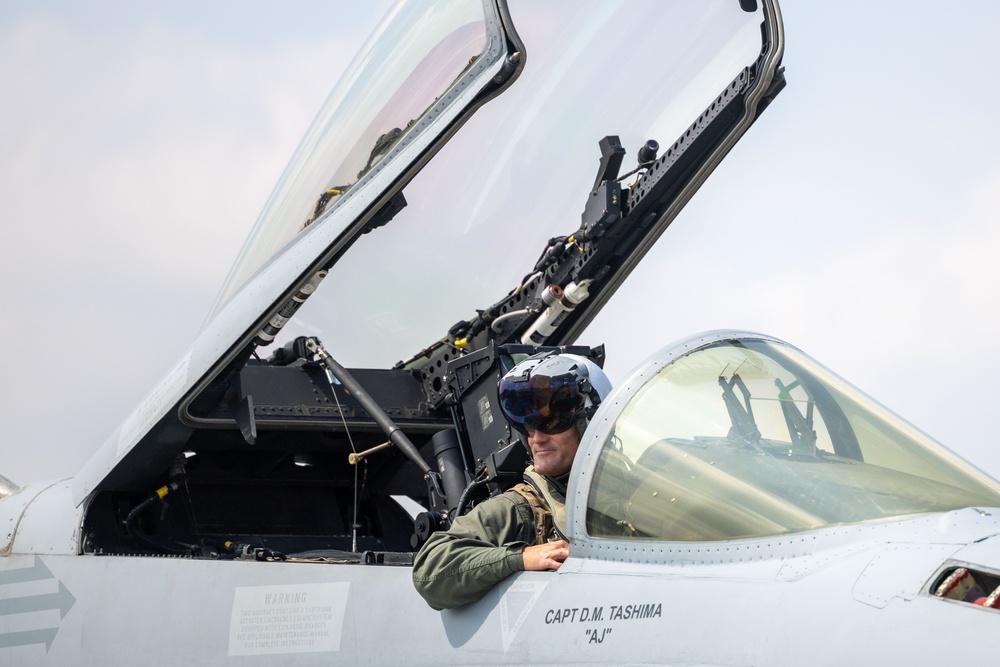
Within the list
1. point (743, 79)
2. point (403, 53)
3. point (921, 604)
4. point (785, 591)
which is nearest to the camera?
point (921, 604)

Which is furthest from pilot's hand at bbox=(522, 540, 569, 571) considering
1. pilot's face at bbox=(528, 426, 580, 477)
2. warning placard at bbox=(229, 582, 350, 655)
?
warning placard at bbox=(229, 582, 350, 655)

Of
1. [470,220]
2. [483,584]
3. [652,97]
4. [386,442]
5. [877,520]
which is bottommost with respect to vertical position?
[386,442]

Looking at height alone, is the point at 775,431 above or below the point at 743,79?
below

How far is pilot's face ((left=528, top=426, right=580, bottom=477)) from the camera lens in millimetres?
3988

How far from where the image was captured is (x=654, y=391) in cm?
359

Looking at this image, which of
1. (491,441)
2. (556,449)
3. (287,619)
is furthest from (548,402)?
(491,441)

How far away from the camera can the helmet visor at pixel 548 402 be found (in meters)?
3.98

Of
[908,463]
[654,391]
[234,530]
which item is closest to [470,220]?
[234,530]

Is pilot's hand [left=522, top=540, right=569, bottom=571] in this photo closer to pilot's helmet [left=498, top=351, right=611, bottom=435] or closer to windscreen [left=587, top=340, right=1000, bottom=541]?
windscreen [left=587, top=340, right=1000, bottom=541]

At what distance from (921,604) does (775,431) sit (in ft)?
3.03

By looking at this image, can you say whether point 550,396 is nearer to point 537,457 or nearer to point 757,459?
point 537,457

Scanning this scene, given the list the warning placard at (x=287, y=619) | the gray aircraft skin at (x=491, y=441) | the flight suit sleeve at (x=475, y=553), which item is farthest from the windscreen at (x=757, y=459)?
the warning placard at (x=287, y=619)

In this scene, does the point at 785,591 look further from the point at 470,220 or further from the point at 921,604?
the point at 470,220

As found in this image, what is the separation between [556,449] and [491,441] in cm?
149
